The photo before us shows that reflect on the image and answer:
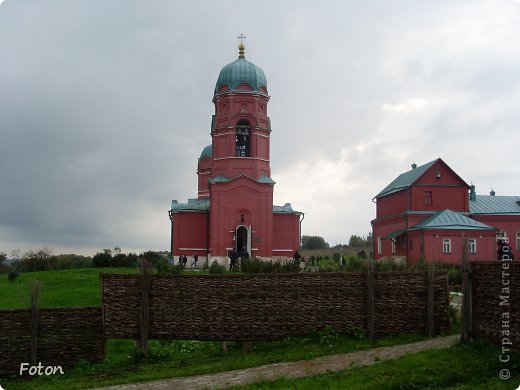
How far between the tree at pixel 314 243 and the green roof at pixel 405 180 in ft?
116

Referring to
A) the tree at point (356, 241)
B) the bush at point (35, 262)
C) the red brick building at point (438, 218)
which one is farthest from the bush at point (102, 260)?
the tree at point (356, 241)

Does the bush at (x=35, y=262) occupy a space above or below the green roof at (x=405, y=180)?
below

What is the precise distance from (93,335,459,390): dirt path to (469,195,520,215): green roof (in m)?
33.9

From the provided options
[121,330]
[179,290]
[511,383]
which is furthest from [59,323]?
[511,383]

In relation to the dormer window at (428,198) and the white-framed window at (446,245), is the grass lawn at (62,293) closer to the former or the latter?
the white-framed window at (446,245)

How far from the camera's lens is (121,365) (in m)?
10.6

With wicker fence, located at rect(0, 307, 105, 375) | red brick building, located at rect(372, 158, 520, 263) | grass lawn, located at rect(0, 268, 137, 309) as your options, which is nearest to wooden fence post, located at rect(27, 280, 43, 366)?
wicker fence, located at rect(0, 307, 105, 375)

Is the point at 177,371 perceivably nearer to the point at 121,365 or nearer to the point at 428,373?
the point at 121,365

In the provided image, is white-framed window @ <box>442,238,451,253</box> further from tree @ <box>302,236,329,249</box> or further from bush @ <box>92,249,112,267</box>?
tree @ <box>302,236,329,249</box>

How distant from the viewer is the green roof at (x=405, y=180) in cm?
3953

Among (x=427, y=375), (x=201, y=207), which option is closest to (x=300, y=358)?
(x=427, y=375)

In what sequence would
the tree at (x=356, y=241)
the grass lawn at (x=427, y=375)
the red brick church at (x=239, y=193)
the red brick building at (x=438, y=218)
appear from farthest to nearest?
the tree at (x=356, y=241) < the red brick church at (x=239, y=193) < the red brick building at (x=438, y=218) < the grass lawn at (x=427, y=375)

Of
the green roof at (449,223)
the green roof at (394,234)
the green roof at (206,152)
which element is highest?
the green roof at (206,152)

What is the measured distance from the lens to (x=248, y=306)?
35.8ft
